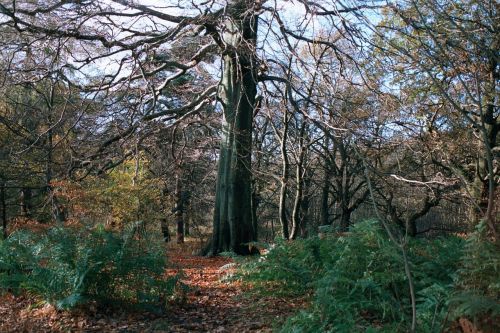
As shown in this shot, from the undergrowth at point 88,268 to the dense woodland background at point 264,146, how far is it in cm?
2

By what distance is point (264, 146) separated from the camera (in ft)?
69.6

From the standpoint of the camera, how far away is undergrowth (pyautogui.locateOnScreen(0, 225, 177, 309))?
5.70 metres

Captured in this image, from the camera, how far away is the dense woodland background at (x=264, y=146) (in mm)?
4098

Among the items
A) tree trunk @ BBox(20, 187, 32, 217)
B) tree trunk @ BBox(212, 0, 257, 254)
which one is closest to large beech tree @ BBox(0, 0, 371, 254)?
tree trunk @ BBox(212, 0, 257, 254)

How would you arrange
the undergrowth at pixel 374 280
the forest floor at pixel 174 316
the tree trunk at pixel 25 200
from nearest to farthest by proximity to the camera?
1. the undergrowth at pixel 374 280
2. the forest floor at pixel 174 316
3. the tree trunk at pixel 25 200

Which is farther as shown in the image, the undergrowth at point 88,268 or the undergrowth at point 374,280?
the undergrowth at point 88,268

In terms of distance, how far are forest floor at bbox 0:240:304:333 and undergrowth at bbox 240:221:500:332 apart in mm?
318

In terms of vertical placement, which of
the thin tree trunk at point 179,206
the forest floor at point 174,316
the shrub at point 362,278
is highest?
the thin tree trunk at point 179,206

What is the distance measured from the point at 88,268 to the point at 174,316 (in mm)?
1150

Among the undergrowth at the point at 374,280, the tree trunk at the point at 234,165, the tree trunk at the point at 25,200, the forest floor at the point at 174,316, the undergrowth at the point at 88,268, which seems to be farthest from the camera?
the tree trunk at the point at 25,200

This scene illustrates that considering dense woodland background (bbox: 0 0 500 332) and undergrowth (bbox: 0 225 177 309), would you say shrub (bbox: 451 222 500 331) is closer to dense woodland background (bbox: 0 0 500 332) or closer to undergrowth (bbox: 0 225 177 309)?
dense woodland background (bbox: 0 0 500 332)

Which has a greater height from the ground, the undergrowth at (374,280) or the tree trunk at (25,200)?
the tree trunk at (25,200)

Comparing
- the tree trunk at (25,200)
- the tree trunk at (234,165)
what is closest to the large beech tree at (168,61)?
the tree trunk at (234,165)

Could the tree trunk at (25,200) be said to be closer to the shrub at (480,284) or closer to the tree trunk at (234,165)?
the tree trunk at (234,165)
